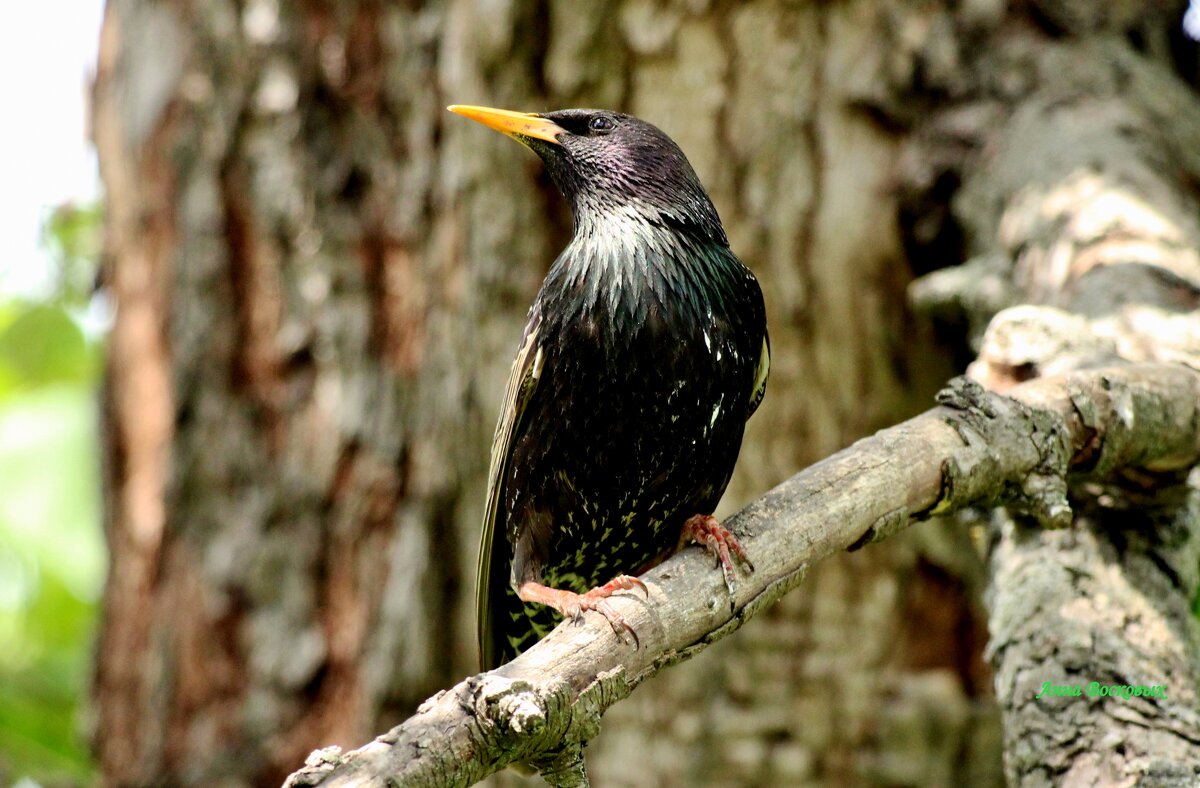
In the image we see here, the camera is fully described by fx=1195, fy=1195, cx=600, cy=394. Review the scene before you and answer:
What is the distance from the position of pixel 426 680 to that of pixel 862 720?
1.66 metres

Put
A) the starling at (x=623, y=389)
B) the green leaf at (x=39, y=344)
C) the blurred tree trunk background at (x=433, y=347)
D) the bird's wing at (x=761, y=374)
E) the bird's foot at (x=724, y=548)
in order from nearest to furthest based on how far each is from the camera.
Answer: the bird's foot at (x=724, y=548) → the starling at (x=623, y=389) → the bird's wing at (x=761, y=374) → the blurred tree trunk background at (x=433, y=347) → the green leaf at (x=39, y=344)

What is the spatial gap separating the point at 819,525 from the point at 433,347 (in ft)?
8.24

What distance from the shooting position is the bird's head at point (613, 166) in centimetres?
346

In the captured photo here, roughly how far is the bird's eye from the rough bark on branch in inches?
56.3

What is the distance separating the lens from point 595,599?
2.68 meters

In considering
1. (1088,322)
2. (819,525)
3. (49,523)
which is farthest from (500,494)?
(49,523)

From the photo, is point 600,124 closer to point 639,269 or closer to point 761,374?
point 639,269

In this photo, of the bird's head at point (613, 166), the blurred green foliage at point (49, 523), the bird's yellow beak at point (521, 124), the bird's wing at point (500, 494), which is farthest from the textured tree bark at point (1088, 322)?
the blurred green foliage at point (49, 523)

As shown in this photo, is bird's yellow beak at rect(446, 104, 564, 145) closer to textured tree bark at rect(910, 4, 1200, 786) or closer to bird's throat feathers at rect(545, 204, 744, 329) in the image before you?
bird's throat feathers at rect(545, 204, 744, 329)

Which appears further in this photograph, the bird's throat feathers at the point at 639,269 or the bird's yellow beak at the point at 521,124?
the bird's yellow beak at the point at 521,124

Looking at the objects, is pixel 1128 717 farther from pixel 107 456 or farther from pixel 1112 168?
pixel 107 456

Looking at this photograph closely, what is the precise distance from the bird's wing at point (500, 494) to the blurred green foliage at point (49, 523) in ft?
6.71

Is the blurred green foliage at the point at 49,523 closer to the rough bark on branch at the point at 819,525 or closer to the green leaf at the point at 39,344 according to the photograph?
the green leaf at the point at 39,344

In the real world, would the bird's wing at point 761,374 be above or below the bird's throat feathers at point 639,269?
below
